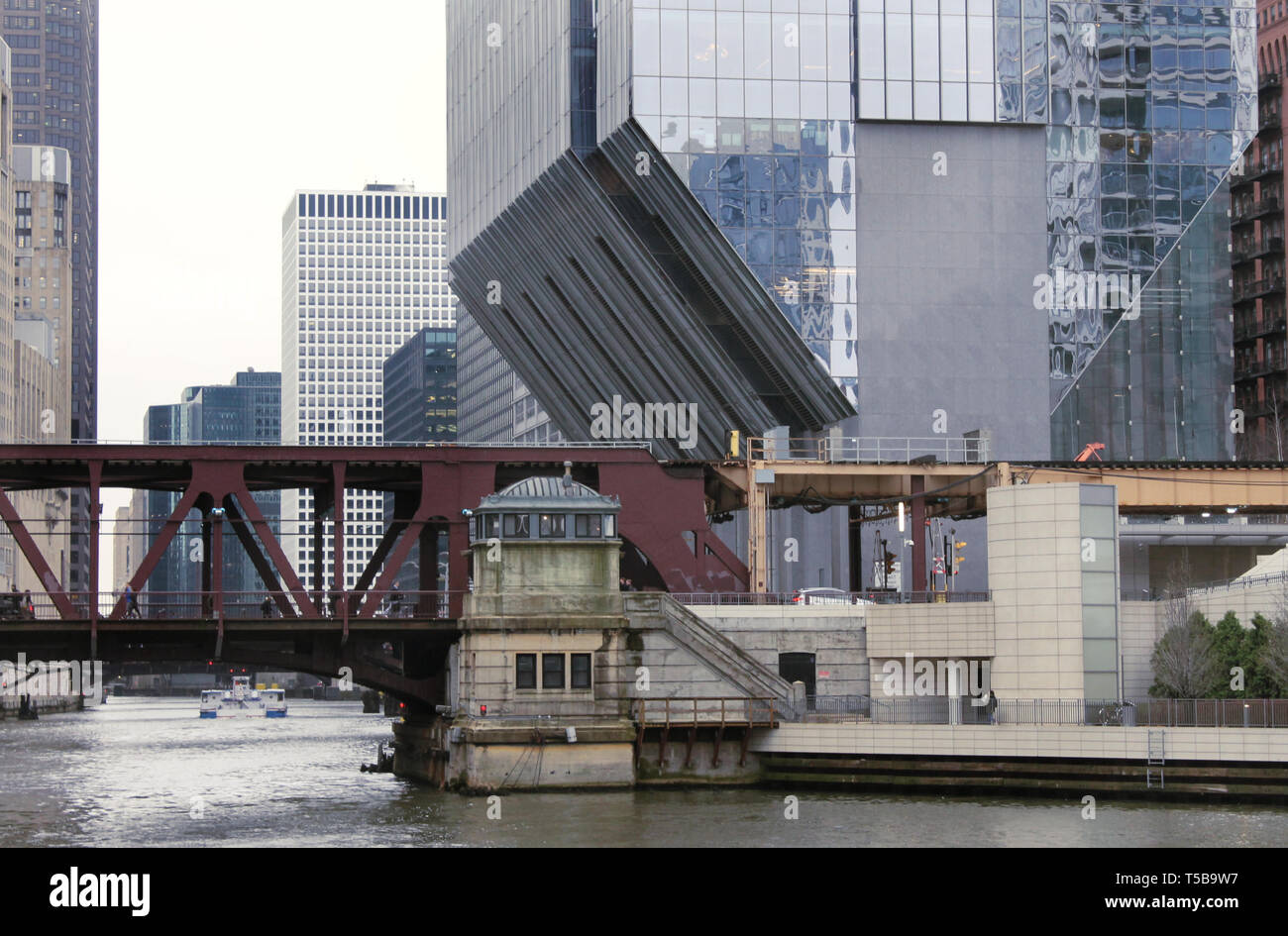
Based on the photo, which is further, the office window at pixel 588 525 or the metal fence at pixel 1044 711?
the office window at pixel 588 525

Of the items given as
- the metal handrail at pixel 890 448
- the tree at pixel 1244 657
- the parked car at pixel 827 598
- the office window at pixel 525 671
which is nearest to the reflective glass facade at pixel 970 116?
the metal handrail at pixel 890 448

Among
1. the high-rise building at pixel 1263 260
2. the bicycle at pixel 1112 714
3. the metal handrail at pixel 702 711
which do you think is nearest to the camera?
the bicycle at pixel 1112 714

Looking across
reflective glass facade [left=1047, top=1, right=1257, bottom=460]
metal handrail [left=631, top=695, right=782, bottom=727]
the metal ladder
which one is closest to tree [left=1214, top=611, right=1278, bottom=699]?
the metal ladder

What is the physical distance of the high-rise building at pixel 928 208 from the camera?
96875 millimetres

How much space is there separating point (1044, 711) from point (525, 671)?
1728 centimetres

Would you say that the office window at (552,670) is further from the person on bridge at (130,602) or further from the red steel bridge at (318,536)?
the person on bridge at (130,602)

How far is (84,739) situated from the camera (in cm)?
13425

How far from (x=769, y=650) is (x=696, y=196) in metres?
31.7

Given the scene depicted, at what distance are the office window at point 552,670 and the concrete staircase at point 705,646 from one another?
295 cm

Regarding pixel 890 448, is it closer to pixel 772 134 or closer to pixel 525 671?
pixel 772 134

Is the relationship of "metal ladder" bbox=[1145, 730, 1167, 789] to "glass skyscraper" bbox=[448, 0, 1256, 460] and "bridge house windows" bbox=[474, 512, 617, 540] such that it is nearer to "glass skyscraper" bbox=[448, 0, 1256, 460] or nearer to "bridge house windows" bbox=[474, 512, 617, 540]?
"bridge house windows" bbox=[474, 512, 617, 540]
